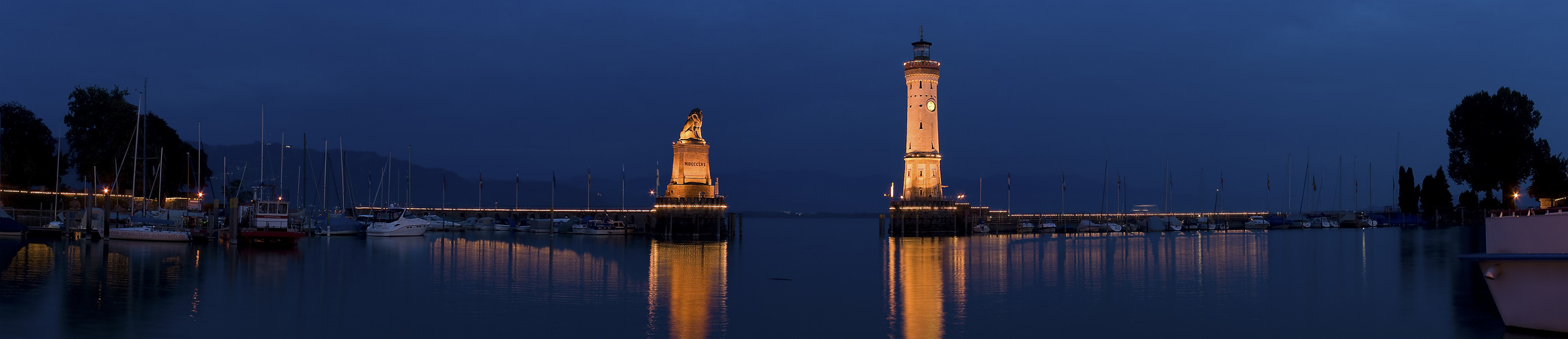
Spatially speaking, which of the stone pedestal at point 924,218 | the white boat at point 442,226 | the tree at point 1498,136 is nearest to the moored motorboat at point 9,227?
the white boat at point 442,226

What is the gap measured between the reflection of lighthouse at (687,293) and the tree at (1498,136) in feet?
209

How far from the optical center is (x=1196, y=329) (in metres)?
23.9

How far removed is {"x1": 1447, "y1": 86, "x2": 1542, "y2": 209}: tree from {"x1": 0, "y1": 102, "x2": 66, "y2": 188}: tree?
101907 millimetres

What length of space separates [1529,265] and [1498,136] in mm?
77703

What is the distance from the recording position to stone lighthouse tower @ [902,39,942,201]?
85000mm

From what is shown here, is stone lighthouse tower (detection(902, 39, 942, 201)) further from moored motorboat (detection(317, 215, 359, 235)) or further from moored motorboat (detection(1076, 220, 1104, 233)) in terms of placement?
moored motorboat (detection(317, 215, 359, 235))

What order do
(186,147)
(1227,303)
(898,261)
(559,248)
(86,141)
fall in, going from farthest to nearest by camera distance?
(186,147), (86,141), (559,248), (898,261), (1227,303)

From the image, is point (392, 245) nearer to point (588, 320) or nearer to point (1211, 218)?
point (588, 320)

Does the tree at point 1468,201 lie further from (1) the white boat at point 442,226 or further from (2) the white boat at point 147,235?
(2) the white boat at point 147,235

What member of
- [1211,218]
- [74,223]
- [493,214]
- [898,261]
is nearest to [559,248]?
[898,261]

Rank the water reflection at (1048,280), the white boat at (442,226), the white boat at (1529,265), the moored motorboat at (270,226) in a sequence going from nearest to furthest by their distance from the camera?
the white boat at (1529,265), the water reflection at (1048,280), the moored motorboat at (270,226), the white boat at (442,226)

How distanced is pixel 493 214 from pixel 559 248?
6070 centimetres

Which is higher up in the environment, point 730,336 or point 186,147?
point 186,147

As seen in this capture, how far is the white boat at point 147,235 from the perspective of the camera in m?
55.9
